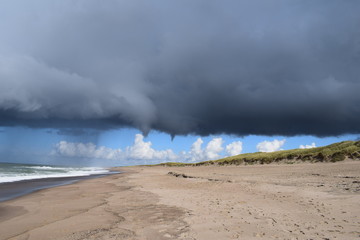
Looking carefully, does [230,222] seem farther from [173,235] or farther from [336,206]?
[336,206]

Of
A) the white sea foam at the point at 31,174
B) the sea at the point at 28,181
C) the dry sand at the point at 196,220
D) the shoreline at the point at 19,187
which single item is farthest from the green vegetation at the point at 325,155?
the white sea foam at the point at 31,174

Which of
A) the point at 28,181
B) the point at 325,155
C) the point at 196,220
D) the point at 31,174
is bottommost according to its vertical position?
the point at 196,220

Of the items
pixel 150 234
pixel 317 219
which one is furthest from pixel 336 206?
pixel 150 234

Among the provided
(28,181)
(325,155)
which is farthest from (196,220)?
(325,155)

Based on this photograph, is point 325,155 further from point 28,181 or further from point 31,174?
point 31,174

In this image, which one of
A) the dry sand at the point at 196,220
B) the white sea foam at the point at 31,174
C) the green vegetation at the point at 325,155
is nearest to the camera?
the dry sand at the point at 196,220

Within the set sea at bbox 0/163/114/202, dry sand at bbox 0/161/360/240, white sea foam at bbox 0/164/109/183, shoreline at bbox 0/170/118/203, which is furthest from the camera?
white sea foam at bbox 0/164/109/183

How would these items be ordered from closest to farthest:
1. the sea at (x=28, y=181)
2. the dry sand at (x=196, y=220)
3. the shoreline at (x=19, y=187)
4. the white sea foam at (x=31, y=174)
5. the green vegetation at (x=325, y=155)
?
the dry sand at (x=196, y=220), the shoreline at (x=19, y=187), the sea at (x=28, y=181), the white sea foam at (x=31, y=174), the green vegetation at (x=325, y=155)

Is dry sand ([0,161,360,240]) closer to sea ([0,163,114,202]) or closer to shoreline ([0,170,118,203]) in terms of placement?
shoreline ([0,170,118,203])

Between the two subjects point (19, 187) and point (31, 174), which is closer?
point (19, 187)

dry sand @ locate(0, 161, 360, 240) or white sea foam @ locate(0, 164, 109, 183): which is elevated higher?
white sea foam @ locate(0, 164, 109, 183)

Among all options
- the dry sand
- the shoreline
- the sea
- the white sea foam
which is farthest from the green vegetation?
the white sea foam

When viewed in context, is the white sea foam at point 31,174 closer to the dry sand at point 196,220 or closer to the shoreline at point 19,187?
the shoreline at point 19,187

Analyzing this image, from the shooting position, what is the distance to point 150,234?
24.0 ft
